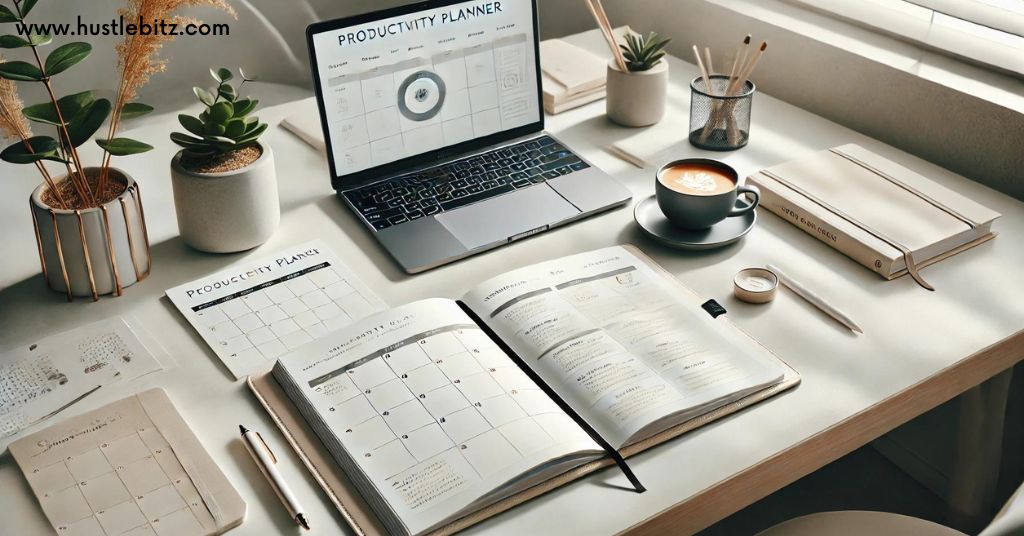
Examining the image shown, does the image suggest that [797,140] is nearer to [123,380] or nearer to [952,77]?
[952,77]

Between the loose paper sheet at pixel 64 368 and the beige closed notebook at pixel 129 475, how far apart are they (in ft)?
0.14

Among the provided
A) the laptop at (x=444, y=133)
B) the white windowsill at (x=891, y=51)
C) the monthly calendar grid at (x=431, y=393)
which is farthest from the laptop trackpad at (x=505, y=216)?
the white windowsill at (x=891, y=51)

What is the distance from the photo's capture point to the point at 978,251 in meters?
1.18

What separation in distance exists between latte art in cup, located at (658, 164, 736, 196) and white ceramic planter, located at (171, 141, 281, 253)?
51cm

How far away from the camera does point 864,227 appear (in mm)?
1178

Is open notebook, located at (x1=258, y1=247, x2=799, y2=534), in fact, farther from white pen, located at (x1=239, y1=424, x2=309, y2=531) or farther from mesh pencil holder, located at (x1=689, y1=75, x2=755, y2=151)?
mesh pencil holder, located at (x1=689, y1=75, x2=755, y2=151)

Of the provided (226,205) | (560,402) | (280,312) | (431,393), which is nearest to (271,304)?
(280,312)

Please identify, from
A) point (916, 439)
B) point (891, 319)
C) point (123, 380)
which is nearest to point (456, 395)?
point (123, 380)

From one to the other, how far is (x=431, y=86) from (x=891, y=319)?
0.69 meters

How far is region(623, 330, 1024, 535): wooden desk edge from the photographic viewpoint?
842 mm

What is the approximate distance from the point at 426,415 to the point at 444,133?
1.84 ft

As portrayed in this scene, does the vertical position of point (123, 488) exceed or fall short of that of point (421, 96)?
it falls short

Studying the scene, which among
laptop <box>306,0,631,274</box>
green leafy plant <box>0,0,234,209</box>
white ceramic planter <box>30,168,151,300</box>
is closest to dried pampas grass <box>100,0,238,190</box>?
green leafy plant <box>0,0,234,209</box>

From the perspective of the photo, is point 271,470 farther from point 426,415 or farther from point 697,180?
point 697,180
